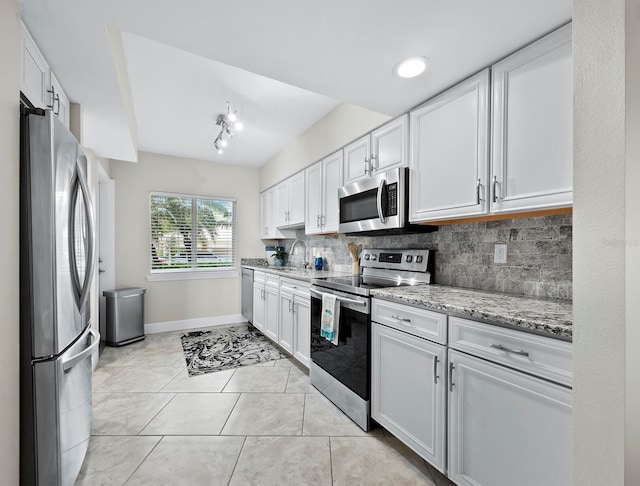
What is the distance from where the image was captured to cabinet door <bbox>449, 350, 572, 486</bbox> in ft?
3.53

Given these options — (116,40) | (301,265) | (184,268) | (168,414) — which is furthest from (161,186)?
(168,414)

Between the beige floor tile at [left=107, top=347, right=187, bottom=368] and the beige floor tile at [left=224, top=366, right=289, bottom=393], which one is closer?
the beige floor tile at [left=224, top=366, right=289, bottom=393]

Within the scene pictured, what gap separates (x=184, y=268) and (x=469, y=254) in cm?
388

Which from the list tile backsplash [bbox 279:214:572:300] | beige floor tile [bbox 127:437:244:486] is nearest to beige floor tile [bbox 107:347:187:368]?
beige floor tile [bbox 127:437:244:486]

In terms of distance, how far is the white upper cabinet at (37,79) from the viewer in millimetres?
1392

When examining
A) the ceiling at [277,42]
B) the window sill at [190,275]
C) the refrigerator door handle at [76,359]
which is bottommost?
the refrigerator door handle at [76,359]

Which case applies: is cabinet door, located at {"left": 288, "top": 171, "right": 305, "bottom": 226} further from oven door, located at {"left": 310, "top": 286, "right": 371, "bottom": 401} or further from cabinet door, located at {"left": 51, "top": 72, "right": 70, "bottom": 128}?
cabinet door, located at {"left": 51, "top": 72, "right": 70, "bottom": 128}

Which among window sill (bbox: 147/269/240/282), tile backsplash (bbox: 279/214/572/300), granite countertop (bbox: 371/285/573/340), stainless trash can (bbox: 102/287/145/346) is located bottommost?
stainless trash can (bbox: 102/287/145/346)

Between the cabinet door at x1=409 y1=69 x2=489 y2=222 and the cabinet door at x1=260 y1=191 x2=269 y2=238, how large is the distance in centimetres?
294

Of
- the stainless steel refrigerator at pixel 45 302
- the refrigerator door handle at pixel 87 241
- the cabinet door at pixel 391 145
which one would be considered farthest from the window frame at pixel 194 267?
the stainless steel refrigerator at pixel 45 302

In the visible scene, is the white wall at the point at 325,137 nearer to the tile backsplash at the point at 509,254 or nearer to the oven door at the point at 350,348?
the tile backsplash at the point at 509,254

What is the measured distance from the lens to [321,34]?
1.44m

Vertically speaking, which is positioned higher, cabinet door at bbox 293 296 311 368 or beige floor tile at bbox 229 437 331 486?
cabinet door at bbox 293 296 311 368

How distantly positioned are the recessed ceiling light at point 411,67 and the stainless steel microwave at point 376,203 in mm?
627
